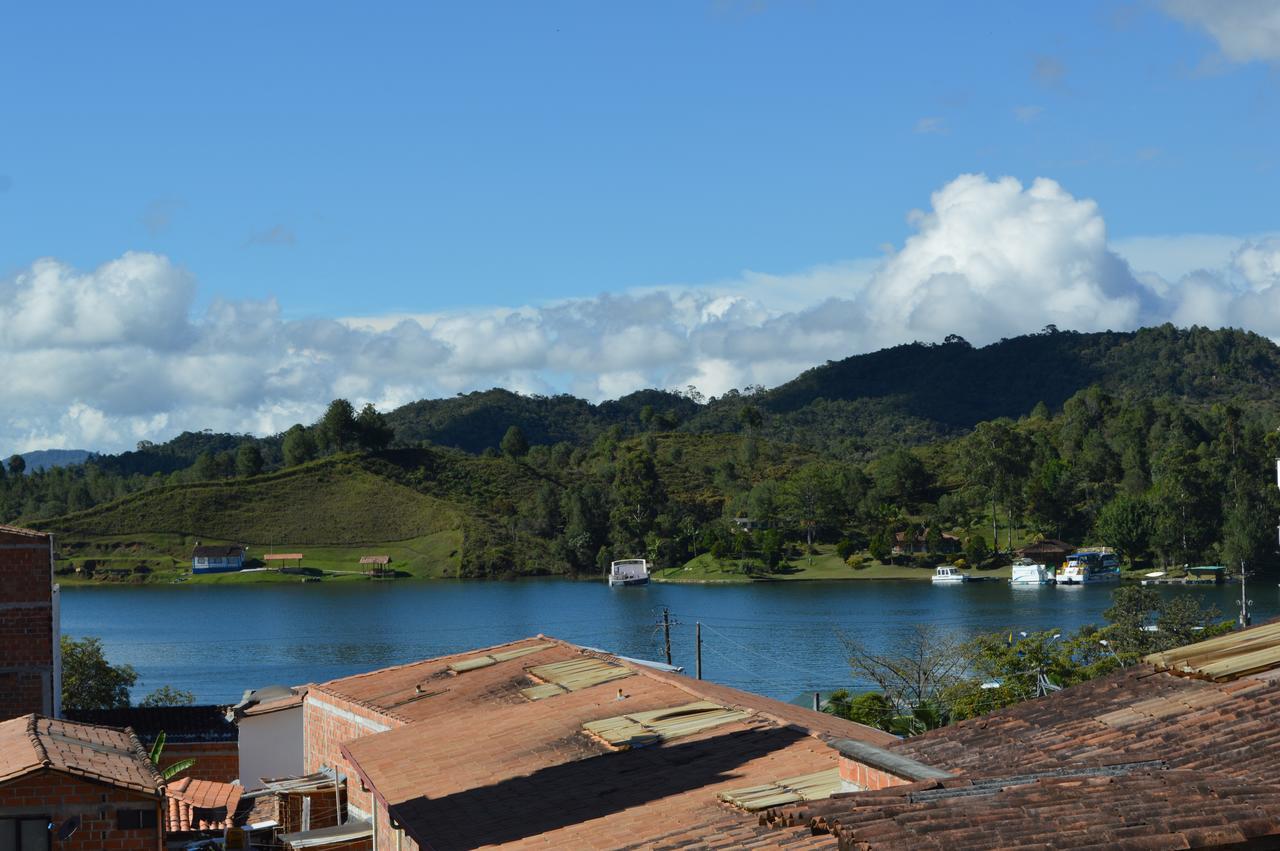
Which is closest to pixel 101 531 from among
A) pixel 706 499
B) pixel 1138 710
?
pixel 706 499

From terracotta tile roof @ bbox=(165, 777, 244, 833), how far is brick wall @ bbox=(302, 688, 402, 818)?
4.85 ft

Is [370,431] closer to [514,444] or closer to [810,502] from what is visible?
[514,444]

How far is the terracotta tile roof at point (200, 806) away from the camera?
790 inches

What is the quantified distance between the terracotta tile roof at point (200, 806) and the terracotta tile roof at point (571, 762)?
2.76 meters

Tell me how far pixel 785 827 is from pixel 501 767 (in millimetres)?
6780

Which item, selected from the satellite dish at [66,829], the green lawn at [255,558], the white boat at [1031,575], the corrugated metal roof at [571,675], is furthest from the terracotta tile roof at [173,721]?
the green lawn at [255,558]

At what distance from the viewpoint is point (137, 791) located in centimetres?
1279

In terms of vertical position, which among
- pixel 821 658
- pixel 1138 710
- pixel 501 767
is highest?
pixel 1138 710

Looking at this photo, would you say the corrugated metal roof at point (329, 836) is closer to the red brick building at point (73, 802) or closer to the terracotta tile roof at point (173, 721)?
the red brick building at point (73, 802)

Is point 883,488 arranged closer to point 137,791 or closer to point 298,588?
point 298,588

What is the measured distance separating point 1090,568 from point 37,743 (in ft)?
340

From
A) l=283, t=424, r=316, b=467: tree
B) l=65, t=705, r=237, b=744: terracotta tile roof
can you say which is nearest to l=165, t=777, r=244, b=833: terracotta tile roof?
l=65, t=705, r=237, b=744: terracotta tile roof

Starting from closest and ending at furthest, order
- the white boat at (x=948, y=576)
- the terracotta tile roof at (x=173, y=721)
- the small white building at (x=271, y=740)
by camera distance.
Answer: the small white building at (x=271, y=740)
the terracotta tile roof at (x=173, y=721)
the white boat at (x=948, y=576)

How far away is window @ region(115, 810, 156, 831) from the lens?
42.1 feet
